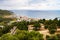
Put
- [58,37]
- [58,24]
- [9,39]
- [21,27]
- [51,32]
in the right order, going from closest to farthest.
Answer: [9,39] → [58,37] → [51,32] → [21,27] → [58,24]

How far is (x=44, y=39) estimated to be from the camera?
13422 millimetres

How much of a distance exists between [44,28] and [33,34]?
4.61 m

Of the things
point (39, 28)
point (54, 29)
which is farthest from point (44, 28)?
point (54, 29)

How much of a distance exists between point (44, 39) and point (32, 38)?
137 cm

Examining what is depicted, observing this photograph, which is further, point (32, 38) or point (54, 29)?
point (54, 29)

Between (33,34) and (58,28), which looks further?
(58,28)

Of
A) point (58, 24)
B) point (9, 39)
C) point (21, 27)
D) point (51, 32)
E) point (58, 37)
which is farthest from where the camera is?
point (58, 24)

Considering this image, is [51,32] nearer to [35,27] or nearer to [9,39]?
[35,27]

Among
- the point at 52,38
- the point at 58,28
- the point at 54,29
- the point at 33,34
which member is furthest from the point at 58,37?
the point at 58,28

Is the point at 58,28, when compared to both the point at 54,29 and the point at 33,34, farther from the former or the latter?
the point at 33,34

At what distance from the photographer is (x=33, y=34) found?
45.2 ft

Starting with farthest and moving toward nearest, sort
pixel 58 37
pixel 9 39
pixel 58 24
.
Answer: pixel 58 24, pixel 58 37, pixel 9 39

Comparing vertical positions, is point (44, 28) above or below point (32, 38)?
below

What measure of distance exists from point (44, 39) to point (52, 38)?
776 mm
